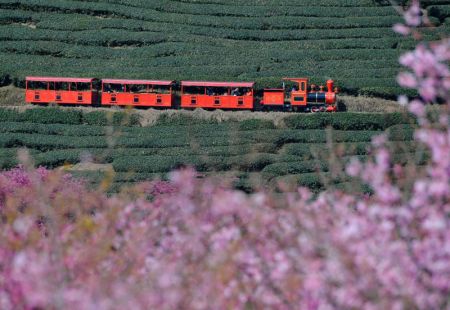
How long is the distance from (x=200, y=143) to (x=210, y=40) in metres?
14.1

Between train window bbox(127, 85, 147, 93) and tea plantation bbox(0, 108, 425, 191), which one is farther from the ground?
train window bbox(127, 85, 147, 93)

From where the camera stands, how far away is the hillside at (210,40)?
151ft

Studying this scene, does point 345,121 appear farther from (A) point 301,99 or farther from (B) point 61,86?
(B) point 61,86

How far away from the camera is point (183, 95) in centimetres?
4241

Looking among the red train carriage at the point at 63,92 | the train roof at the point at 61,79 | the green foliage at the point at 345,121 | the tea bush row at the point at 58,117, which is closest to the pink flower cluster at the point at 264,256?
the green foliage at the point at 345,121

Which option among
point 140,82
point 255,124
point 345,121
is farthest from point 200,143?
point 140,82

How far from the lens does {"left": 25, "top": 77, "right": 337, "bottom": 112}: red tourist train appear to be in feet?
138

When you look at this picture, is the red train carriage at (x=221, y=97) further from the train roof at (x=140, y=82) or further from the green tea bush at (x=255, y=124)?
the green tea bush at (x=255, y=124)

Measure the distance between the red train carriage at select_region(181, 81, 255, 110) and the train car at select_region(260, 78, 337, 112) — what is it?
30.5 inches

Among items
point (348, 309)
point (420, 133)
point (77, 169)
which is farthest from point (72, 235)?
point (77, 169)

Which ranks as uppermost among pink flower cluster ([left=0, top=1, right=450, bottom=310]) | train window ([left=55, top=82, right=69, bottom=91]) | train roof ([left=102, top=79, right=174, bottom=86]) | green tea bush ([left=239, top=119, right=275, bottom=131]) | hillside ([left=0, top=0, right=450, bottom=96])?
hillside ([left=0, top=0, right=450, bottom=96])

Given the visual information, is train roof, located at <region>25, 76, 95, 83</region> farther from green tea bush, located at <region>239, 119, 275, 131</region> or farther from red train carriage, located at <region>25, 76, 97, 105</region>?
green tea bush, located at <region>239, 119, 275, 131</region>

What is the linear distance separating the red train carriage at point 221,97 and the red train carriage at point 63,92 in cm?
422

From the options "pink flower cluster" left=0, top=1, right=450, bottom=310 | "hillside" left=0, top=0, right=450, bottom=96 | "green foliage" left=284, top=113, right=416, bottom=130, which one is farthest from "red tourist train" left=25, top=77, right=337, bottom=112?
"pink flower cluster" left=0, top=1, right=450, bottom=310
